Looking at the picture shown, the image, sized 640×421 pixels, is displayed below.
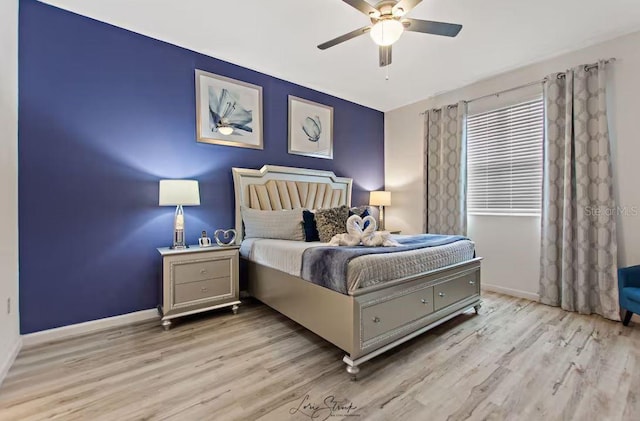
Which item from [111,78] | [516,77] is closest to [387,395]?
[111,78]

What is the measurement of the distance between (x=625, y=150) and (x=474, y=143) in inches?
57.7

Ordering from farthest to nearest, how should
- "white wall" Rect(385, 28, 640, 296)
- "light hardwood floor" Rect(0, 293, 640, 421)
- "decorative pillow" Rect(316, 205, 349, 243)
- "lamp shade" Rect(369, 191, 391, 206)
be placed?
"lamp shade" Rect(369, 191, 391, 206) → "decorative pillow" Rect(316, 205, 349, 243) → "white wall" Rect(385, 28, 640, 296) → "light hardwood floor" Rect(0, 293, 640, 421)

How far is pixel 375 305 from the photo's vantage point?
1912 millimetres

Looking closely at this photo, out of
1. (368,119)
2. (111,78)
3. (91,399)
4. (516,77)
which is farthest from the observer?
(368,119)

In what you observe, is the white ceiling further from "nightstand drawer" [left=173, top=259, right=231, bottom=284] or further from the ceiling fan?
"nightstand drawer" [left=173, top=259, right=231, bottom=284]

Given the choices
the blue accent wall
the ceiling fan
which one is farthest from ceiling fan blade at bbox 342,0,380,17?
the blue accent wall

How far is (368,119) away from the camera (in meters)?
4.82

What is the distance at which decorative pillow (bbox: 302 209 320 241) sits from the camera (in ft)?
9.70

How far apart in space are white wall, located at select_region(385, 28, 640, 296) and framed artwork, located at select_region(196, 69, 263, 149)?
8.21ft

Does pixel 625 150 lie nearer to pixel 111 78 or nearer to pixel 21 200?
pixel 111 78

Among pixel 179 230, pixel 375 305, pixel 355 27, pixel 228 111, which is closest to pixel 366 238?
pixel 375 305

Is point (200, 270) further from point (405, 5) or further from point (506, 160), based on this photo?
point (506, 160)

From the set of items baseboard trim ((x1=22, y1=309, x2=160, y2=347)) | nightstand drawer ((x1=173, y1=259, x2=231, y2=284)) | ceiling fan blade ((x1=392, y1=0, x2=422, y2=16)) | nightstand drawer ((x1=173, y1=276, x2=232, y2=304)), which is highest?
ceiling fan blade ((x1=392, y1=0, x2=422, y2=16))

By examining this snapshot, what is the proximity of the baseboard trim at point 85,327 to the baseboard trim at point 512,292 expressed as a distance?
3988 millimetres
